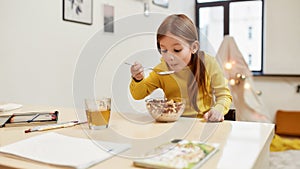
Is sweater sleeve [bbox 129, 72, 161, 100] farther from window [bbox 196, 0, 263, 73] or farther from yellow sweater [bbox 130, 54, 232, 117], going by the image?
window [bbox 196, 0, 263, 73]

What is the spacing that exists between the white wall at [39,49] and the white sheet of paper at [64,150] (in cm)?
112

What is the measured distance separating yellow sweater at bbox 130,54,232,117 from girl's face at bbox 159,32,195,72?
1.9 inches

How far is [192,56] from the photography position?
127cm

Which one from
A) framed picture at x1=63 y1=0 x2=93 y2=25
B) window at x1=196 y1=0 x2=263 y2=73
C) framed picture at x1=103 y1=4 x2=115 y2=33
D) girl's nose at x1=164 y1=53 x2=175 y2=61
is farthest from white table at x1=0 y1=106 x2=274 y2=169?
window at x1=196 y1=0 x2=263 y2=73

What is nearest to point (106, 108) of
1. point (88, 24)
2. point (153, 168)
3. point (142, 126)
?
point (142, 126)

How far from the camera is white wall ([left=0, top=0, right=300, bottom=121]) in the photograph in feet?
5.60

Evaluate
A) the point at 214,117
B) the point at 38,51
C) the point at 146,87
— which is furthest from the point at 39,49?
the point at 214,117

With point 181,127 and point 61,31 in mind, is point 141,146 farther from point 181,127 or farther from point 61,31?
point 61,31

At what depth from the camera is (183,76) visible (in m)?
1.28

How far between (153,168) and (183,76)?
78 centimetres

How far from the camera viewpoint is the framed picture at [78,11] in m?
2.07

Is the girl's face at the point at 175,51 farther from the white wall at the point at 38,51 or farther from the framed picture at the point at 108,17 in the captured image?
the framed picture at the point at 108,17

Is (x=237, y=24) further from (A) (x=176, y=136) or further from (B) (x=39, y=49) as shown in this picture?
(A) (x=176, y=136)

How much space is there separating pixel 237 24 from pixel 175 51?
310cm
